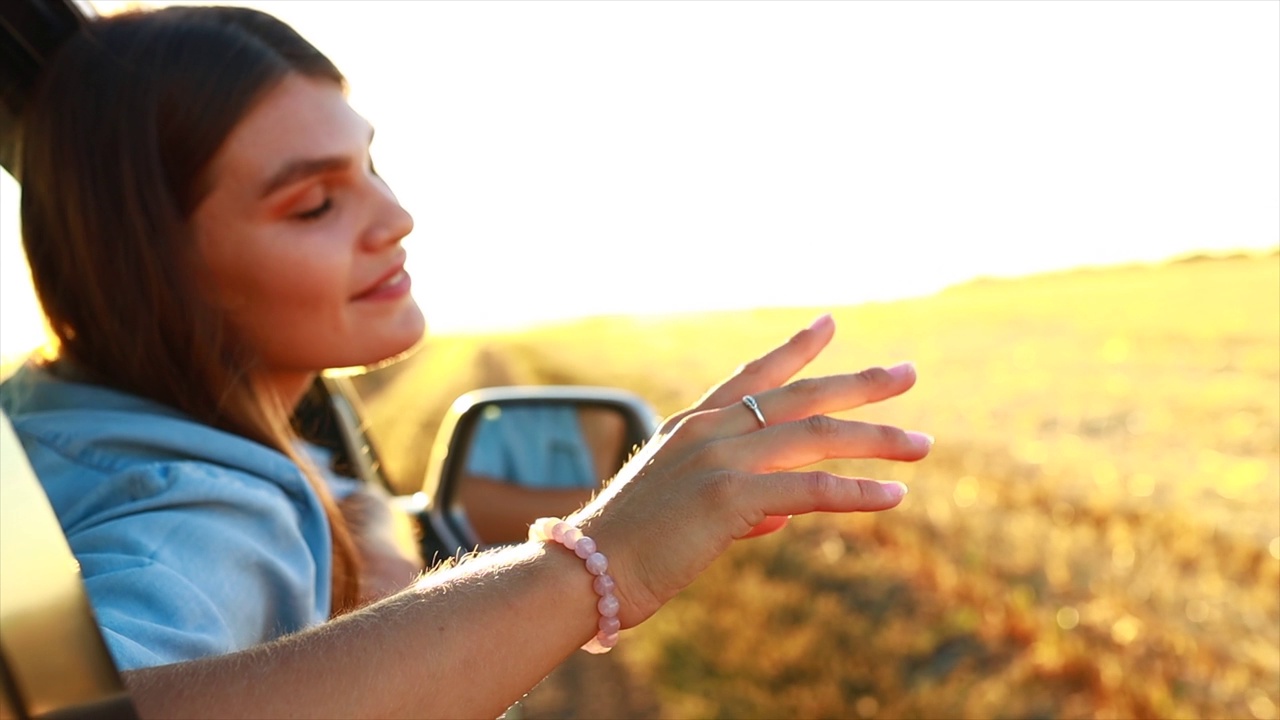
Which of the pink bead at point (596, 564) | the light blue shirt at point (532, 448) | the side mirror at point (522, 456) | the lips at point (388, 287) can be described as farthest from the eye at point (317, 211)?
the light blue shirt at point (532, 448)

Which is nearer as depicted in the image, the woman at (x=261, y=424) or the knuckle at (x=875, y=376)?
the woman at (x=261, y=424)

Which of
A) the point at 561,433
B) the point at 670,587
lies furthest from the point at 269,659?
the point at 561,433

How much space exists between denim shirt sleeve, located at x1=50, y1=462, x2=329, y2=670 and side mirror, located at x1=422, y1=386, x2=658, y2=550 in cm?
146

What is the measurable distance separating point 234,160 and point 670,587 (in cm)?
111

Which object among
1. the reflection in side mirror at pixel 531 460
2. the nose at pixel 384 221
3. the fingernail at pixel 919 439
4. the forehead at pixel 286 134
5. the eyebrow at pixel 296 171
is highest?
the forehead at pixel 286 134

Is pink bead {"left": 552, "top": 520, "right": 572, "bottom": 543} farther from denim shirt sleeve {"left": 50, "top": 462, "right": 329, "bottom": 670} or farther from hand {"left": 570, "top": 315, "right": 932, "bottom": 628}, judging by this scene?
denim shirt sleeve {"left": 50, "top": 462, "right": 329, "bottom": 670}

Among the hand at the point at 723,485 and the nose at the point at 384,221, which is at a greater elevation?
the nose at the point at 384,221

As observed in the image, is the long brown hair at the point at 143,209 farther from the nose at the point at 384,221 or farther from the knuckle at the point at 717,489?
the knuckle at the point at 717,489

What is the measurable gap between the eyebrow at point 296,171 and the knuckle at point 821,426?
0.98 metres

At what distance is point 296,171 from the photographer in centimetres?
192

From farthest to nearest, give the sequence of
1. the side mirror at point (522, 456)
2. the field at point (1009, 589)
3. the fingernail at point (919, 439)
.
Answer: the field at point (1009, 589)
the side mirror at point (522, 456)
the fingernail at point (919, 439)

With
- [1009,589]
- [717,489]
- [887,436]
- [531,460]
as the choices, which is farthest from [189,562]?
[1009,589]

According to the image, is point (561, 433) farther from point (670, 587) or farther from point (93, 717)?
point (93, 717)

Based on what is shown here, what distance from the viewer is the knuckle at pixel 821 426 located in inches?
54.2
